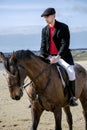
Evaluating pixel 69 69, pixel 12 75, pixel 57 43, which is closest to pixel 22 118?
pixel 69 69

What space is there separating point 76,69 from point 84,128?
6.82ft

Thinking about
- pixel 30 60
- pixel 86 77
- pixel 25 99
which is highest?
pixel 30 60

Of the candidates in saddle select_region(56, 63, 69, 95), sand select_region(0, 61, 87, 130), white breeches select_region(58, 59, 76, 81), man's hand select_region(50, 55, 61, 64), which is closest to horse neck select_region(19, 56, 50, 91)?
man's hand select_region(50, 55, 61, 64)

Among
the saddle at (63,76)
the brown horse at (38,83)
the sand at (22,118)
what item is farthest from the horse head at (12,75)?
the sand at (22,118)

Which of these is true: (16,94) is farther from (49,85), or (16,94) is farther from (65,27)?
(65,27)

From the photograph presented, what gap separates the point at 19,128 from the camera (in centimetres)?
1323

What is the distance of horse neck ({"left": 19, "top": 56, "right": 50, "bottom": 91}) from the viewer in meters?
9.89

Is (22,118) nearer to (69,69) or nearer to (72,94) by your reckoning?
(72,94)

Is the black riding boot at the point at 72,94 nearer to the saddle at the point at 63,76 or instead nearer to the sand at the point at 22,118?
the saddle at the point at 63,76

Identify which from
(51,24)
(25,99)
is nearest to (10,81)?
(51,24)

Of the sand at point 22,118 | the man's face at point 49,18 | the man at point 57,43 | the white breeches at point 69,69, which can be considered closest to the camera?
the man's face at point 49,18

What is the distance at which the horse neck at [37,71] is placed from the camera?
32.4 feet

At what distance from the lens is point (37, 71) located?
10.1 meters

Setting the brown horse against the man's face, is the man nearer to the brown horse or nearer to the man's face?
the man's face
